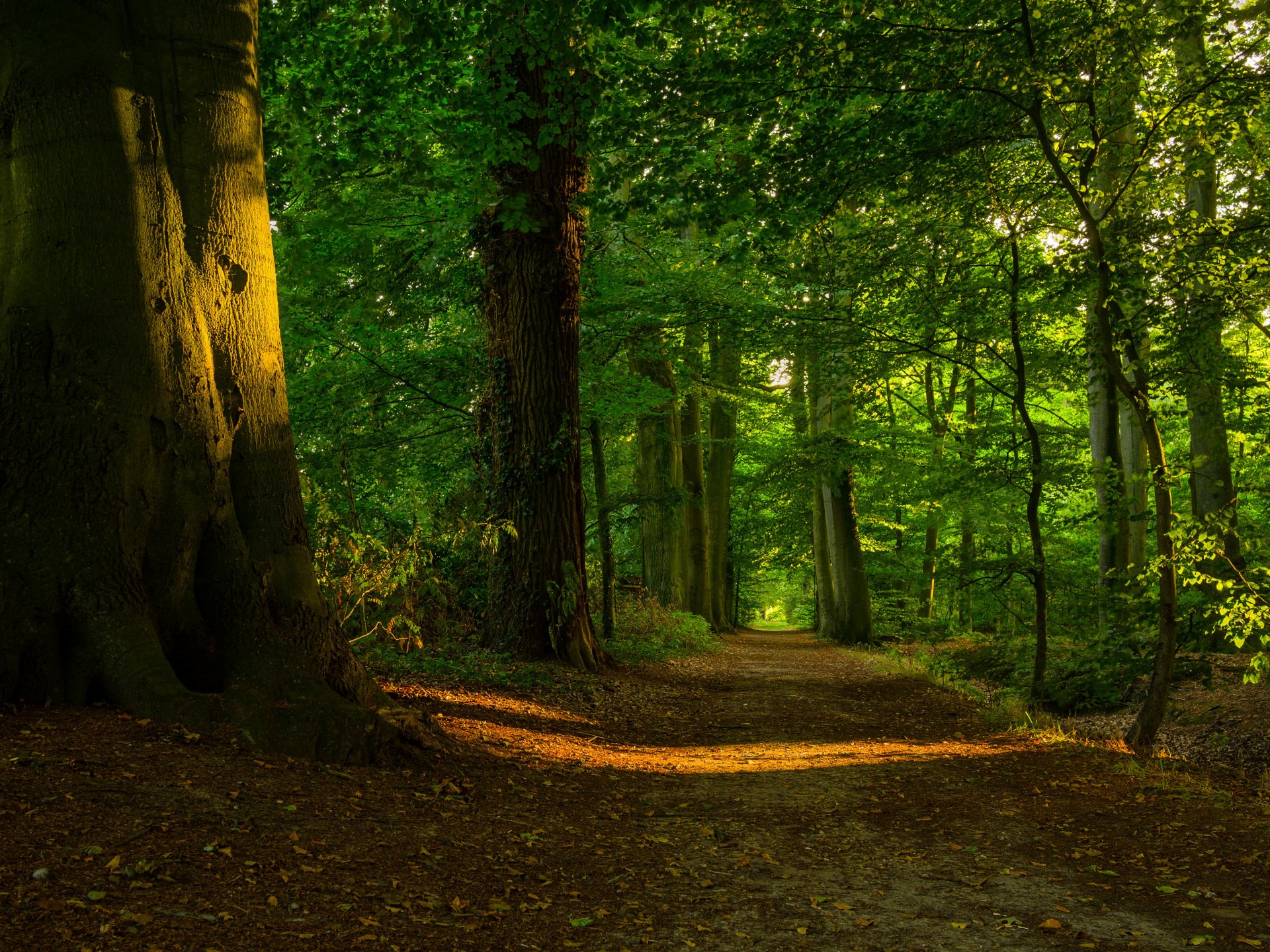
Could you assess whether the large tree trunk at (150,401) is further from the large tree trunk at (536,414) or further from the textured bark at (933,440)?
the textured bark at (933,440)

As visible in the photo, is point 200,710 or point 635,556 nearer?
point 200,710

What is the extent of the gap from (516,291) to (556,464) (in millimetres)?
2127

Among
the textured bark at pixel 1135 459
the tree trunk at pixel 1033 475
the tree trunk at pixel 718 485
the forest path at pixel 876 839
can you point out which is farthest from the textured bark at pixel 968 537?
the tree trunk at pixel 718 485

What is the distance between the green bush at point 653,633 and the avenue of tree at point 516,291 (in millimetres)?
1555

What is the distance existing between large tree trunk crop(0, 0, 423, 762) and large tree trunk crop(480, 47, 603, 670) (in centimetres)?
457

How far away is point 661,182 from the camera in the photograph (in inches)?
310

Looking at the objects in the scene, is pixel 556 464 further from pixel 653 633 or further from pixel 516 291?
pixel 653 633

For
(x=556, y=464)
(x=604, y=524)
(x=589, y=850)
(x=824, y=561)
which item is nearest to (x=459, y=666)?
(x=556, y=464)

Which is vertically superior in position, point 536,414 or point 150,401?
point 536,414

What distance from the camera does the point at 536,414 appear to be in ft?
31.1

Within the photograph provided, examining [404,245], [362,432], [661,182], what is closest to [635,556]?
[362,432]

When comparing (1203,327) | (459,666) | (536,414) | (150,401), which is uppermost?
(1203,327)

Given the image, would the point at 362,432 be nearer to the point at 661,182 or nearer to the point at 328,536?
the point at 328,536

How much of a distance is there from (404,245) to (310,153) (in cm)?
332
